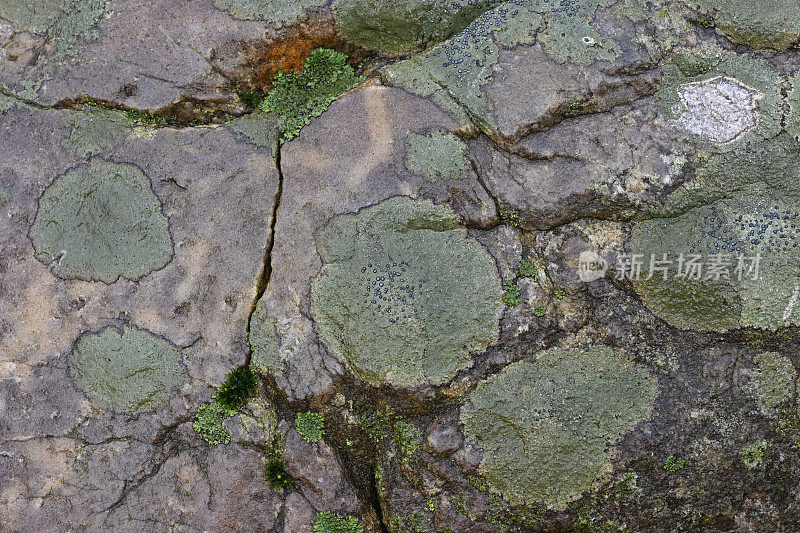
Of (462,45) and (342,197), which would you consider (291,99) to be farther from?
(462,45)

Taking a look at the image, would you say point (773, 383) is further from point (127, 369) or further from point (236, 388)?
point (127, 369)

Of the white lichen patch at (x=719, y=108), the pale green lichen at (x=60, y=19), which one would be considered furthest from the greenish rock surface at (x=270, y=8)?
the white lichen patch at (x=719, y=108)

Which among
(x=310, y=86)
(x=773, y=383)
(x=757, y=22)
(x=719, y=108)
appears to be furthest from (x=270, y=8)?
(x=773, y=383)

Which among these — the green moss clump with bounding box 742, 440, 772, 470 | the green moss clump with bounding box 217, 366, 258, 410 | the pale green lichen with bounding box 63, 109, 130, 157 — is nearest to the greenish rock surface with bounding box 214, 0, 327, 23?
the pale green lichen with bounding box 63, 109, 130, 157

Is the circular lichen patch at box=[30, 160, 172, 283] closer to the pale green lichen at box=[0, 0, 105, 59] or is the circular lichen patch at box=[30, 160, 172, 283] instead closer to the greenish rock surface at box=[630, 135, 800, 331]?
the pale green lichen at box=[0, 0, 105, 59]

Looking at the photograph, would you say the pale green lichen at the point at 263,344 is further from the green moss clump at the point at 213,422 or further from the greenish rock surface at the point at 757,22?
the greenish rock surface at the point at 757,22

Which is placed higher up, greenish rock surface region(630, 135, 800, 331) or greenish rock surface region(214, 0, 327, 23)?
greenish rock surface region(214, 0, 327, 23)
